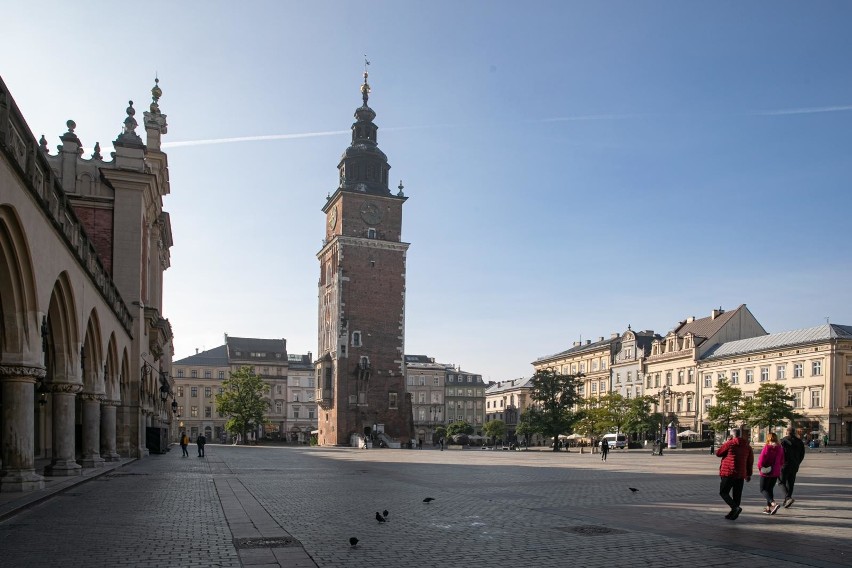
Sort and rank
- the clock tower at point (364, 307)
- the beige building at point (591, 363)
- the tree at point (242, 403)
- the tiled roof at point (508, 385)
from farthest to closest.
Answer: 1. the tiled roof at point (508, 385)
2. the beige building at point (591, 363)
3. the tree at point (242, 403)
4. the clock tower at point (364, 307)

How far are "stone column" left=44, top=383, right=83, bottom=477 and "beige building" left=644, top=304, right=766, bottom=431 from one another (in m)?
73.1

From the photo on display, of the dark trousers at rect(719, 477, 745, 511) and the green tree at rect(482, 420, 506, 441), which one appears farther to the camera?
the green tree at rect(482, 420, 506, 441)

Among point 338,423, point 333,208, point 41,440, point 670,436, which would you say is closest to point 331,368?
point 338,423

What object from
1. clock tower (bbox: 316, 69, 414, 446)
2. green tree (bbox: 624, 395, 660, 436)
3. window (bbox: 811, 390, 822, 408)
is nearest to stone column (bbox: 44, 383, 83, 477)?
clock tower (bbox: 316, 69, 414, 446)

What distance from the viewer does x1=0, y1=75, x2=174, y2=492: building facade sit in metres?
15.1

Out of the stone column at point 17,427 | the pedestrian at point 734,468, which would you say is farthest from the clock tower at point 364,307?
the pedestrian at point 734,468

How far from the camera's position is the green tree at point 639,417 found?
77500mm

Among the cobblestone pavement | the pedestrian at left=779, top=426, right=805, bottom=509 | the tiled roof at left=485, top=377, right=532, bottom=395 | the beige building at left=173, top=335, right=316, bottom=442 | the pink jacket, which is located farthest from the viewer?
the tiled roof at left=485, top=377, right=532, bottom=395

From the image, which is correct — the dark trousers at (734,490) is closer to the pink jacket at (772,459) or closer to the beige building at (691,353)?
the pink jacket at (772,459)

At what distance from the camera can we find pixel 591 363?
10950 centimetres

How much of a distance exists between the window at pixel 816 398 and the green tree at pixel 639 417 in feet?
48.2

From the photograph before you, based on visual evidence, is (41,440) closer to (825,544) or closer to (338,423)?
(825,544)

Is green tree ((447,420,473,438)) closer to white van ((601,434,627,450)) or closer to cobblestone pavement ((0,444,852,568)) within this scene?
white van ((601,434,627,450))

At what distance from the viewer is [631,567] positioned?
29.5ft
